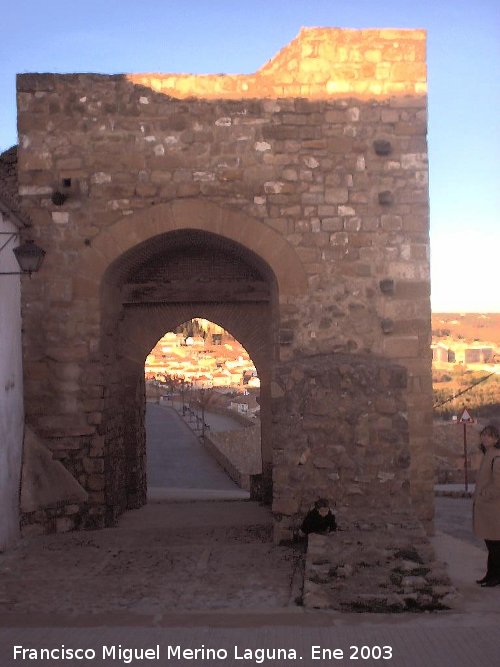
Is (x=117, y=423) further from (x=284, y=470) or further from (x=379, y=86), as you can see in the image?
(x=379, y=86)

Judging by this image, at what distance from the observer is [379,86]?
735 cm

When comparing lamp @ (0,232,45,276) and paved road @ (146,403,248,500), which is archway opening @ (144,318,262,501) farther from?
lamp @ (0,232,45,276)

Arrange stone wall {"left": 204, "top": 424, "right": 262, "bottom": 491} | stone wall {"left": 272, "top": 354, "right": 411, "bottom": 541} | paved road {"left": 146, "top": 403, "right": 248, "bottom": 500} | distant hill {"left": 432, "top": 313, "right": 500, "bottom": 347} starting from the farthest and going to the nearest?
1. distant hill {"left": 432, "top": 313, "right": 500, "bottom": 347}
2. stone wall {"left": 204, "top": 424, "right": 262, "bottom": 491}
3. paved road {"left": 146, "top": 403, "right": 248, "bottom": 500}
4. stone wall {"left": 272, "top": 354, "right": 411, "bottom": 541}

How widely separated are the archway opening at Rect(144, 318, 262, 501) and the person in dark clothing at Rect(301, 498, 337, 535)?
384 cm

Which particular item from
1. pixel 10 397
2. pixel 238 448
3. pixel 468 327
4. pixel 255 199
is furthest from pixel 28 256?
pixel 468 327

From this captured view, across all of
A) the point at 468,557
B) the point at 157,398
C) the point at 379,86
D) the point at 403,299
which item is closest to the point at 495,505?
the point at 468,557

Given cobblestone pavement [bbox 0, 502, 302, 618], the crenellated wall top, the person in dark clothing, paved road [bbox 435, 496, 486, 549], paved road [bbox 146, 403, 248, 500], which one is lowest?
paved road [bbox 146, 403, 248, 500]

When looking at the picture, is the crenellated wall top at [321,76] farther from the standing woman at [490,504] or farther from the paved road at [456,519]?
the paved road at [456,519]

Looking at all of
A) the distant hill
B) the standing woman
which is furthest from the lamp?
the distant hill

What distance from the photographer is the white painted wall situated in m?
6.31

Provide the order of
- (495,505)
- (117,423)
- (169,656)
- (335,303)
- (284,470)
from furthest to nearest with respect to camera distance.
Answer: (117,423) → (335,303) → (284,470) → (495,505) → (169,656)

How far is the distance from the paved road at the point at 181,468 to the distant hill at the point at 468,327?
49687 mm

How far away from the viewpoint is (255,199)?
286 inches

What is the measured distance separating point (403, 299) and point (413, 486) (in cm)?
191
